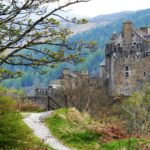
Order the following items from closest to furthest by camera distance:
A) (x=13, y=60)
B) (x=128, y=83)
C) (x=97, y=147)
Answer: (x=13, y=60) → (x=97, y=147) → (x=128, y=83)

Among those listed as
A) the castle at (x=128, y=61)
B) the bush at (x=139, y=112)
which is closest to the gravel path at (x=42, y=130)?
the bush at (x=139, y=112)

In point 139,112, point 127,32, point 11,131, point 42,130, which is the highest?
point 11,131

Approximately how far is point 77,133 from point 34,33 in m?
9.50

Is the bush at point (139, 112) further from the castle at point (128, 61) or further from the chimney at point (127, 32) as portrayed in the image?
the chimney at point (127, 32)

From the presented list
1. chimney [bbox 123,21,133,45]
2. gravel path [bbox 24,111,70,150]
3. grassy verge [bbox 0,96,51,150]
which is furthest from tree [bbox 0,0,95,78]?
chimney [bbox 123,21,133,45]

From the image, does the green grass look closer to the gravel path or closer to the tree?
the gravel path

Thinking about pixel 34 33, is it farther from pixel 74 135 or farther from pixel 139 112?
pixel 139 112

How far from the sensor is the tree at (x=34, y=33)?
13.8 m

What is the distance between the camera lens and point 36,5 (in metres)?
13.8

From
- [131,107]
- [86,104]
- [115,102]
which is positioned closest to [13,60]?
[131,107]

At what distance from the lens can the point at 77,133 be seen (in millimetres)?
23047

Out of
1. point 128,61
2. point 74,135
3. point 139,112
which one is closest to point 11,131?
point 74,135

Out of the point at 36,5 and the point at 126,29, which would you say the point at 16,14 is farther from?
the point at 126,29

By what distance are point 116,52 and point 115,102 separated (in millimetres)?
16435
